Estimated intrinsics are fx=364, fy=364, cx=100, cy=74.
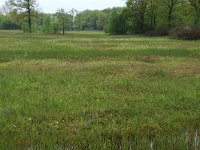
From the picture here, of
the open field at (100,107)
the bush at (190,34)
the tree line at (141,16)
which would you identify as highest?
the tree line at (141,16)

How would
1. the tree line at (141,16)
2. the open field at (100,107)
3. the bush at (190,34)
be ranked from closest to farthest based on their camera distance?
the open field at (100,107)
the bush at (190,34)
the tree line at (141,16)

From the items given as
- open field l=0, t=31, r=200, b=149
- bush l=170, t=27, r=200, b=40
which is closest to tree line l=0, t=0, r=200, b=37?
bush l=170, t=27, r=200, b=40

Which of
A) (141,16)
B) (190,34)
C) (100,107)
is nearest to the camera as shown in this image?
(100,107)

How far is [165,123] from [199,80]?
748 cm

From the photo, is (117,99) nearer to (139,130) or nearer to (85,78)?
(139,130)

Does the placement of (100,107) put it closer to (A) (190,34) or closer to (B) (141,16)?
(A) (190,34)

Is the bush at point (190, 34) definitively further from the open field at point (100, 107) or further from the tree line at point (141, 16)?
the open field at point (100, 107)

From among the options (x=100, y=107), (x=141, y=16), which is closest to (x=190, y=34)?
(x=141, y=16)

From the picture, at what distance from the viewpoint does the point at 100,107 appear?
440 inches

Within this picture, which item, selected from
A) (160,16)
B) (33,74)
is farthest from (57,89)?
(160,16)

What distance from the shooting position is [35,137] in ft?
27.2

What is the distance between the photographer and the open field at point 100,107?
8016 mm

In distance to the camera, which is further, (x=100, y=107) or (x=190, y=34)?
(x=190, y=34)

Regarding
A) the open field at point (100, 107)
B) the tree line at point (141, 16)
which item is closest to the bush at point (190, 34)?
the tree line at point (141, 16)
